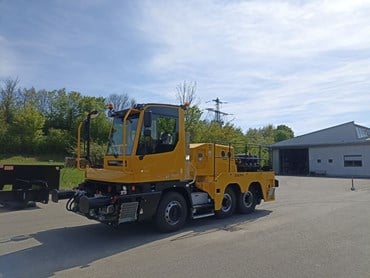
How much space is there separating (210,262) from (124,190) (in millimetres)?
2933

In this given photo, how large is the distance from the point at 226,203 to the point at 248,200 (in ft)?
3.87

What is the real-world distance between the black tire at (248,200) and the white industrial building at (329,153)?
3045cm

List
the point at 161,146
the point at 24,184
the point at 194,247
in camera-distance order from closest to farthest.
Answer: the point at 194,247, the point at 161,146, the point at 24,184

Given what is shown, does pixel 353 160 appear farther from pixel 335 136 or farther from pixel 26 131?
pixel 26 131

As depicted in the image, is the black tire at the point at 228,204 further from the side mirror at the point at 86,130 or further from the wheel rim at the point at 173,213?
the side mirror at the point at 86,130

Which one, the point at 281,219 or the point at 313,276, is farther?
the point at 281,219

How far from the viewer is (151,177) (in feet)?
28.9

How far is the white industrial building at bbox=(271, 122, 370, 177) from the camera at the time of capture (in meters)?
39.4

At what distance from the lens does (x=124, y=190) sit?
28.0ft

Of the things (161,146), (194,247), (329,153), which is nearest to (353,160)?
(329,153)

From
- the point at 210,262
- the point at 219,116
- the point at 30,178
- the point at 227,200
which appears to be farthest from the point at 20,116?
the point at 210,262

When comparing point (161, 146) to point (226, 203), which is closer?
point (161, 146)

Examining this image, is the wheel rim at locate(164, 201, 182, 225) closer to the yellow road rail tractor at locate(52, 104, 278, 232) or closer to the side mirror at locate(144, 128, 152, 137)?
the yellow road rail tractor at locate(52, 104, 278, 232)

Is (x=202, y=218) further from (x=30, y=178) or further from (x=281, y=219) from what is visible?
(x=30, y=178)
